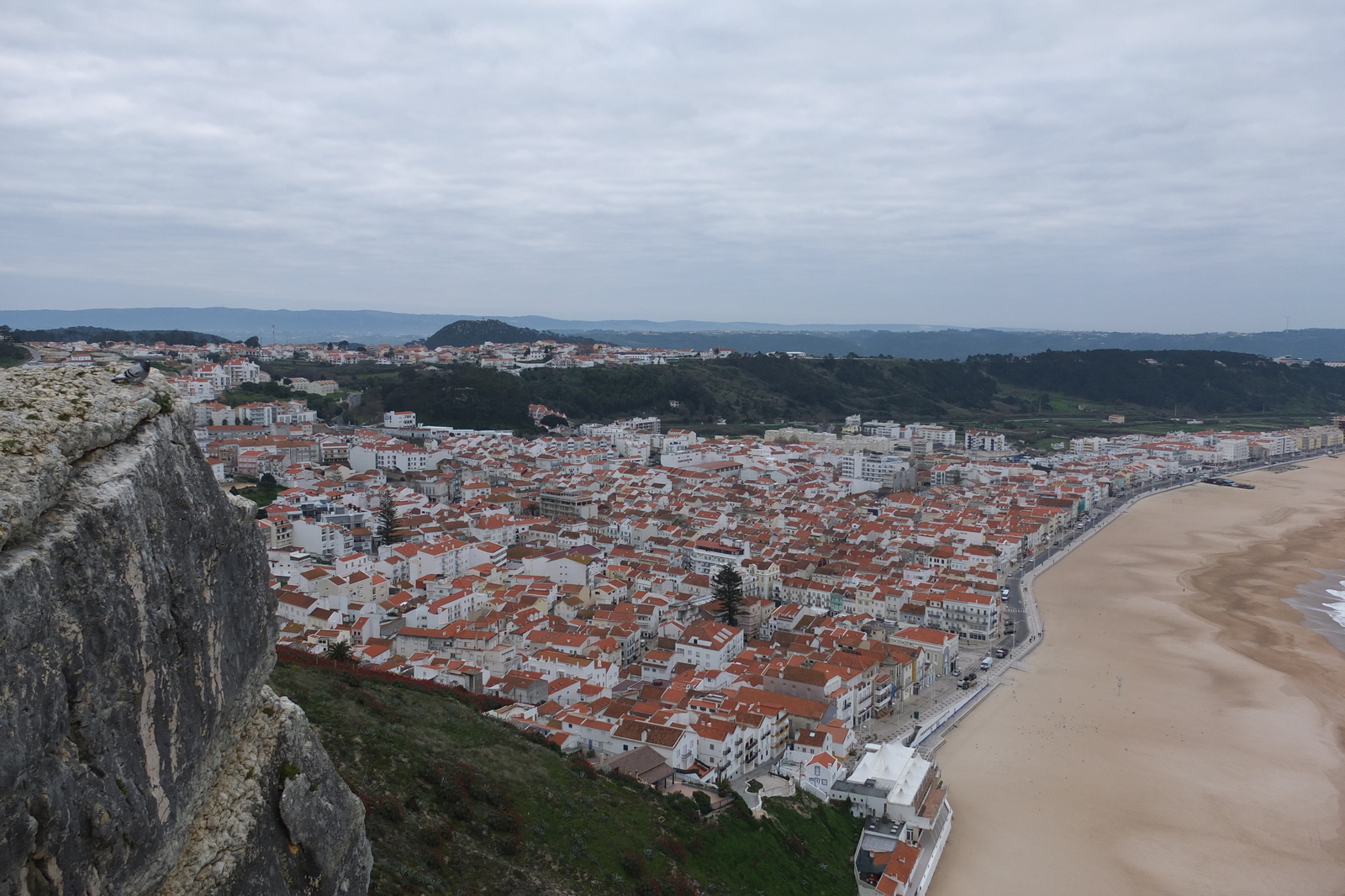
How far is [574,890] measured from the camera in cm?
1079

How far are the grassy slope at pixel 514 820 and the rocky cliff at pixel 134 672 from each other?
305 cm

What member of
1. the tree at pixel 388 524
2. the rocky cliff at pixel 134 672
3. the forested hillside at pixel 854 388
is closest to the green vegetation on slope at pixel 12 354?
the forested hillside at pixel 854 388

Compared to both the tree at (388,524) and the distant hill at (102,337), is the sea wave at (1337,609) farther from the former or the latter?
the distant hill at (102,337)

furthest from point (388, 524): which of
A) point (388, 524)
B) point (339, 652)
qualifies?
point (339, 652)

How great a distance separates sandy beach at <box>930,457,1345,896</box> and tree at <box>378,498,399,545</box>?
2243 centimetres

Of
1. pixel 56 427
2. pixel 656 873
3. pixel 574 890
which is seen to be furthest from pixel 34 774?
pixel 656 873

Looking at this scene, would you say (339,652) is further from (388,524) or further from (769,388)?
(769,388)

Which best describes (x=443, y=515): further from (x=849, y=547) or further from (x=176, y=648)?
(x=176, y=648)

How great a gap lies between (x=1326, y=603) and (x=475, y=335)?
135 meters

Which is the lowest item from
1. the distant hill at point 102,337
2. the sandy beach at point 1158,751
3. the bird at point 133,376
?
the sandy beach at point 1158,751

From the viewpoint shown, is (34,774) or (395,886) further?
(395,886)

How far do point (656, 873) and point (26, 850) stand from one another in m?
9.30

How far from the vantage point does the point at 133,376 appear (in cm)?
551

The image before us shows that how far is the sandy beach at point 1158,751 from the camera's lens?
15391 mm
